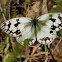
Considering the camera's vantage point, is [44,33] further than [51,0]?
No

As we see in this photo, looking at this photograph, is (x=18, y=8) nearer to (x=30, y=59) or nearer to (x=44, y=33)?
(x=30, y=59)

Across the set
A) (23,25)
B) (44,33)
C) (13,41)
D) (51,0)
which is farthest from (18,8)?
(44,33)

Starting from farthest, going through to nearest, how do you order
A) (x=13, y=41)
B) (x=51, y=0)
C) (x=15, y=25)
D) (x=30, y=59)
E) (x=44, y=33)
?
(x=51, y=0)
(x=13, y=41)
(x=30, y=59)
(x=15, y=25)
(x=44, y=33)

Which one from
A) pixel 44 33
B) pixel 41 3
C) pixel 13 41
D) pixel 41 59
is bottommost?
pixel 41 59

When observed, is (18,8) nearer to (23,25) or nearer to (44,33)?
(23,25)

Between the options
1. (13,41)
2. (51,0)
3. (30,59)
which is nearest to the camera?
(30,59)

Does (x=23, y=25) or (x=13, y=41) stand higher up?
(x=23, y=25)

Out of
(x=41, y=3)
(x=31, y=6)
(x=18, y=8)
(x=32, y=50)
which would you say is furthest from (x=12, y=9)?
(x=32, y=50)
